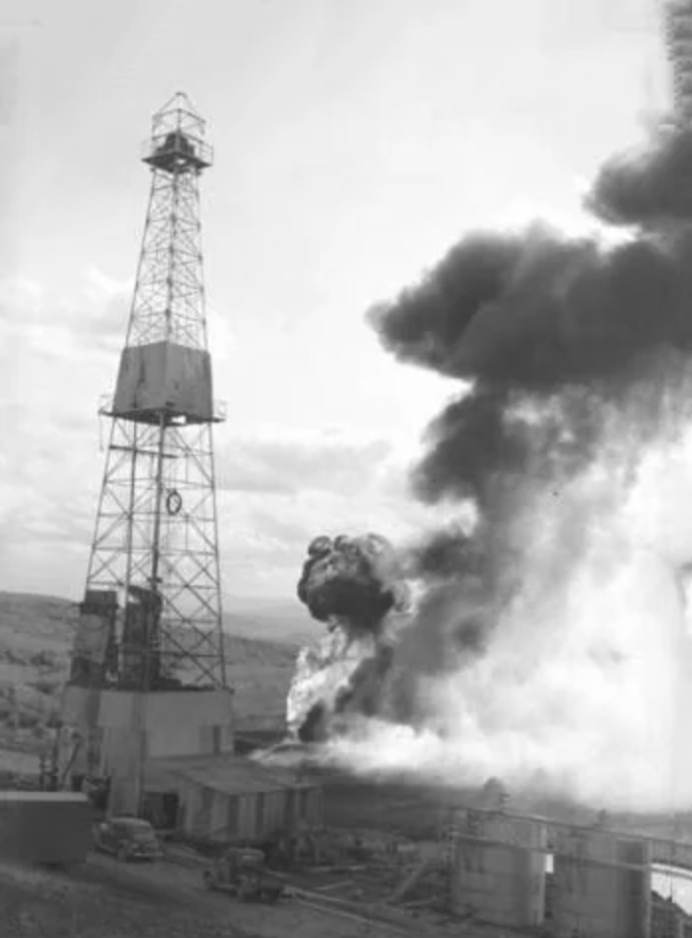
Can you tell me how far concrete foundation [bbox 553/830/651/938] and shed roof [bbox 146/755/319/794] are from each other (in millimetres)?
12074

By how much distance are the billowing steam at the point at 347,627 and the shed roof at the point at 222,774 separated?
21511 mm

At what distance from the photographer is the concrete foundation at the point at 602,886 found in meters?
30.9

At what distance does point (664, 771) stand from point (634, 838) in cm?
3235

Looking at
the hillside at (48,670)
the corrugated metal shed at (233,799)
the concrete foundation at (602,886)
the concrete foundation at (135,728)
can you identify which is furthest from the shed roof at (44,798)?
the hillside at (48,670)

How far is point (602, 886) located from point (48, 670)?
7789 centimetres

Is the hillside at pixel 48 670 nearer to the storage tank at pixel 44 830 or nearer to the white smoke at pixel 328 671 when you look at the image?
the white smoke at pixel 328 671

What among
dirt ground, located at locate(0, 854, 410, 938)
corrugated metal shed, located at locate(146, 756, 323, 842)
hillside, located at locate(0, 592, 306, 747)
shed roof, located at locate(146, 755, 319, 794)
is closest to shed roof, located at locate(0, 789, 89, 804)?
dirt ground, located at locate(0, 854, 410, 938)

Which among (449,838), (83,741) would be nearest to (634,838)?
(449,838)

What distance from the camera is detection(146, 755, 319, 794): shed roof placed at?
134ft

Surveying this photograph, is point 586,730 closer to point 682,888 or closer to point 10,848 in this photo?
point 682,888

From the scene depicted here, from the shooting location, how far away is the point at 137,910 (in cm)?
2886

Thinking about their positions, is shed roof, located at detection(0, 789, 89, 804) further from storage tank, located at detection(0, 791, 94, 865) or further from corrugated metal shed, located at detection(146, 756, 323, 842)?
corrugated metal shed, located at detection(146, 756, 323, 842)

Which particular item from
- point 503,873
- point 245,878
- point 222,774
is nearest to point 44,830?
point 245,878

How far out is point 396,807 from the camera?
50.1 metres
